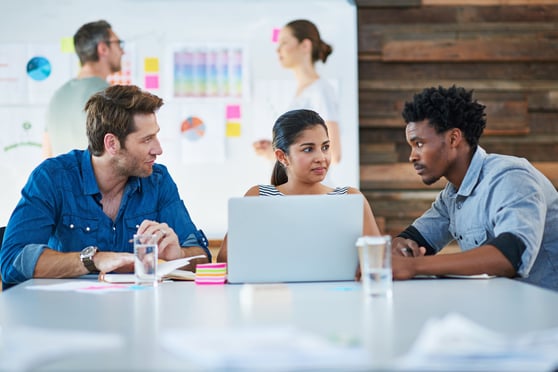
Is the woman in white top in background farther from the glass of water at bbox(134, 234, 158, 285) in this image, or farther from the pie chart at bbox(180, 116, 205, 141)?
the glass of water at bbox(134, 234, 158, 285)

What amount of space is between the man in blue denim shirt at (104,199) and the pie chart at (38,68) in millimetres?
1420

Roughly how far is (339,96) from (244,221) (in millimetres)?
2212

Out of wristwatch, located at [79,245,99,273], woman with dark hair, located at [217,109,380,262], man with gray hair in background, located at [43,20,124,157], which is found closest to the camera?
wristwatch, located at [79,245,99,273]

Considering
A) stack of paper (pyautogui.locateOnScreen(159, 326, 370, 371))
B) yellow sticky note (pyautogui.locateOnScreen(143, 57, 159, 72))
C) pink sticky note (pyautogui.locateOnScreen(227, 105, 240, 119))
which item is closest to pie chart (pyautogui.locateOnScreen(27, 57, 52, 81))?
yellow sticky note (pyautogui.locateOnScreen(143, 57, 159, 72))

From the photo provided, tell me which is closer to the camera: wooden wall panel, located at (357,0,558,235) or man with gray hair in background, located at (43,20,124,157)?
man with gray hair in background, located at (43,20,124,157)

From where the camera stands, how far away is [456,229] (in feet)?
8.36

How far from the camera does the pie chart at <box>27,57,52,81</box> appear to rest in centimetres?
402

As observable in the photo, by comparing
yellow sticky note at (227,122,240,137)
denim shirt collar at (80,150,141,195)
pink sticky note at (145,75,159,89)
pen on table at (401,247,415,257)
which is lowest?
pen on table at (401,247,415,257)

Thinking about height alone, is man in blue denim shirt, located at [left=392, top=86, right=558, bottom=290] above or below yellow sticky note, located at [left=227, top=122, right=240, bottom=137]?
below

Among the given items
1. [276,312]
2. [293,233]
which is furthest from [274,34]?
[276,312]

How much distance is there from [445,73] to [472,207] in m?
A: 1.90

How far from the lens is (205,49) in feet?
13.3

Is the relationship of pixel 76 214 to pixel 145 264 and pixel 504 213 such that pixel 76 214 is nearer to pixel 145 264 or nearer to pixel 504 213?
pixel 145 264

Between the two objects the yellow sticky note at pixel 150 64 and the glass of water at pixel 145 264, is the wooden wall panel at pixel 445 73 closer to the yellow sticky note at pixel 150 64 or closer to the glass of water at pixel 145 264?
the yellow sticky note at pixel 150 64
